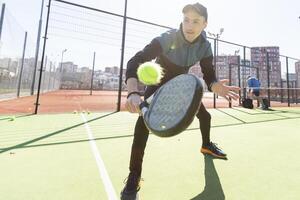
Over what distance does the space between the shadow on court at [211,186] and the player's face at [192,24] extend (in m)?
1.56

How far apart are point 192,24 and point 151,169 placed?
1735mm

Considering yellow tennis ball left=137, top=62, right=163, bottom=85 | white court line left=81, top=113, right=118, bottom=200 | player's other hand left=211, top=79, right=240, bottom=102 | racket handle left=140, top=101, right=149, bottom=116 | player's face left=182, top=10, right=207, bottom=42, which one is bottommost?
white court line left=81, top=113, right=118, bottom=200

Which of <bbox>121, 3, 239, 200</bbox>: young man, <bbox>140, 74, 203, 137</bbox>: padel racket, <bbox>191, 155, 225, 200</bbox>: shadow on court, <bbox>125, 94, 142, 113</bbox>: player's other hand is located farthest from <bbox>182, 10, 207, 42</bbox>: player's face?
<bbox>191, 155, 225, 200</bbox>: shadow on court

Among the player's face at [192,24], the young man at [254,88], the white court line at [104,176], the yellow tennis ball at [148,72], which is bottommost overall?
the white court line at [104,176]

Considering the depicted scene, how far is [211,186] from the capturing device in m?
2.24

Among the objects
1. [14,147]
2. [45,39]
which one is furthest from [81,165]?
[45,39]

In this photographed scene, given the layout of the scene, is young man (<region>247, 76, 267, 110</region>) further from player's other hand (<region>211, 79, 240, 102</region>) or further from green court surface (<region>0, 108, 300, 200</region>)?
player's other hand (<region>211, 79, 240, 102</region>)

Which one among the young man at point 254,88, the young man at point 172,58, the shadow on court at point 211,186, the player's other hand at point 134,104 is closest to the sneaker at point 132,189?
the young man at point 172,58

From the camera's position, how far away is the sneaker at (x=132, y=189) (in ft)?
6.39

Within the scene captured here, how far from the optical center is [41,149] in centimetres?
354

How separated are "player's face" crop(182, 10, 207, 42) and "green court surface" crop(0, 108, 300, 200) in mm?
1570

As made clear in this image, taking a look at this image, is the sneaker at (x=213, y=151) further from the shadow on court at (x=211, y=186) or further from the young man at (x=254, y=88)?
the young man at (x=254, y=88)

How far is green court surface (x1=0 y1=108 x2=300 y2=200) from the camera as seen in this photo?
2080 millimetres

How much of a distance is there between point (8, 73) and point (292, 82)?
3474cm
